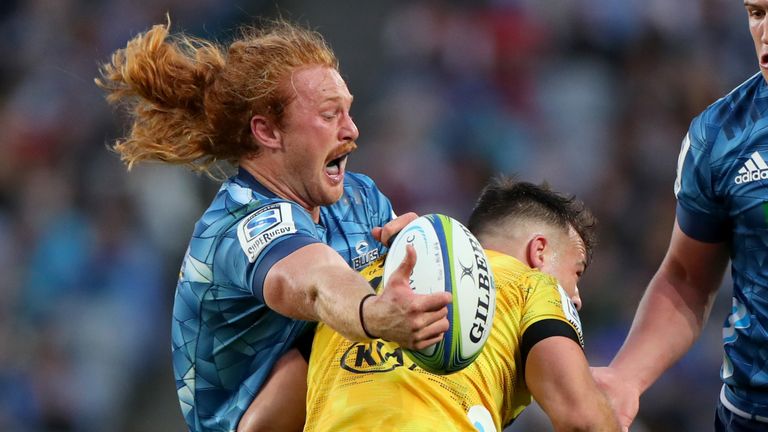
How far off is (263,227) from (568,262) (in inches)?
43.7

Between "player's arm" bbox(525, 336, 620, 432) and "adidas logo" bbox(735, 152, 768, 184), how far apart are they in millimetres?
817

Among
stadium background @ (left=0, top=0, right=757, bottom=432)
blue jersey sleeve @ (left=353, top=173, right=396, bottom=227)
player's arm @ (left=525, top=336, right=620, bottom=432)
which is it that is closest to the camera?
player's arm @ (left=525, top=336, right=620, bottom=432)

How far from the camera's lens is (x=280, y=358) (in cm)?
361

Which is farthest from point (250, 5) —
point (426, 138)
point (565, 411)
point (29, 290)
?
point (565, 411)

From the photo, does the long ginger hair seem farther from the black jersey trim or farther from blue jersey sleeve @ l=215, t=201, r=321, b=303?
the black jersey trim

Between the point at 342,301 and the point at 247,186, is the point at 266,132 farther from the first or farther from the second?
the point at 342,301

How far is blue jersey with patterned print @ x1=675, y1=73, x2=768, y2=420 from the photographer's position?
3.57 metres

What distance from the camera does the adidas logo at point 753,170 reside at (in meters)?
3.53

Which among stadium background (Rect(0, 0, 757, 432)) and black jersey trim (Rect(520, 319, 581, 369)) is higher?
black jersey trim (Rect(520, 319, 581, 369))

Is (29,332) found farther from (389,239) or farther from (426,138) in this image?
(389,239)

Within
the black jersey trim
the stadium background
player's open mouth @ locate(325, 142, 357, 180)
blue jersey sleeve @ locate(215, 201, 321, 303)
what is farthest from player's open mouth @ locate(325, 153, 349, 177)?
the stadium background

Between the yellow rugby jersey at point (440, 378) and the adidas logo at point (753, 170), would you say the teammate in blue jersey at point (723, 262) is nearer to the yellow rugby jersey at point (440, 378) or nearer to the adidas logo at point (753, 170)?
the adidas logo at point (753, 170)

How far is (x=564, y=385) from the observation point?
3.19 metres

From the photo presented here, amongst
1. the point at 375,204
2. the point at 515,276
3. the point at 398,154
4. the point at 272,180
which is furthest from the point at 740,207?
the point at 398,154
